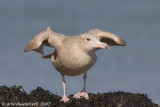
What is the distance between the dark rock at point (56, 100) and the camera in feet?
27.6

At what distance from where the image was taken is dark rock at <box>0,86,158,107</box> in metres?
8.41

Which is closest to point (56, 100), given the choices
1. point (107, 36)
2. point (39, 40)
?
point (39, 40)

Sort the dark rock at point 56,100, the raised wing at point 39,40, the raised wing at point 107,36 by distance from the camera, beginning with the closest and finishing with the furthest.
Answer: the dark rock at point 56,100 → the raised wing at point 39,40 → the raised wing at point 107,36

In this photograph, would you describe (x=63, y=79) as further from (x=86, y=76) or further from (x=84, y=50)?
(x=84, y=50)

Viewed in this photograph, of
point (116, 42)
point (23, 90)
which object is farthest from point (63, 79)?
point (116, 42)

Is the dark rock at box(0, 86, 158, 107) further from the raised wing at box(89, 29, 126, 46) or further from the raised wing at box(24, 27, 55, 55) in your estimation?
the raised wing at box(89, 29, 126, 46)

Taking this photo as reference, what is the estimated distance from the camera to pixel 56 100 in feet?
29.3

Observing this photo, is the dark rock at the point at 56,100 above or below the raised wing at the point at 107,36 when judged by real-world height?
below

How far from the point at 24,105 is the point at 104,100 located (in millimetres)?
2010

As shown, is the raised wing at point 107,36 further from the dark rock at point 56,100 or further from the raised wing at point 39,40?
the dark rock at point 56,100

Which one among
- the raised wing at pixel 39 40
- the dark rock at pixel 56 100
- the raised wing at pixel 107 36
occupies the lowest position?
the dark rock at pixel 56 100

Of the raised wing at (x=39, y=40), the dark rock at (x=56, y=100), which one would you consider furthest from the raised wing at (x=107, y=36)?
the dark rock at (x=56, y=100)

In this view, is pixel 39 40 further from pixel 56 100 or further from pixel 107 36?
pixel 107 36

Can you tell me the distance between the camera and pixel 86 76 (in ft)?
33.9
